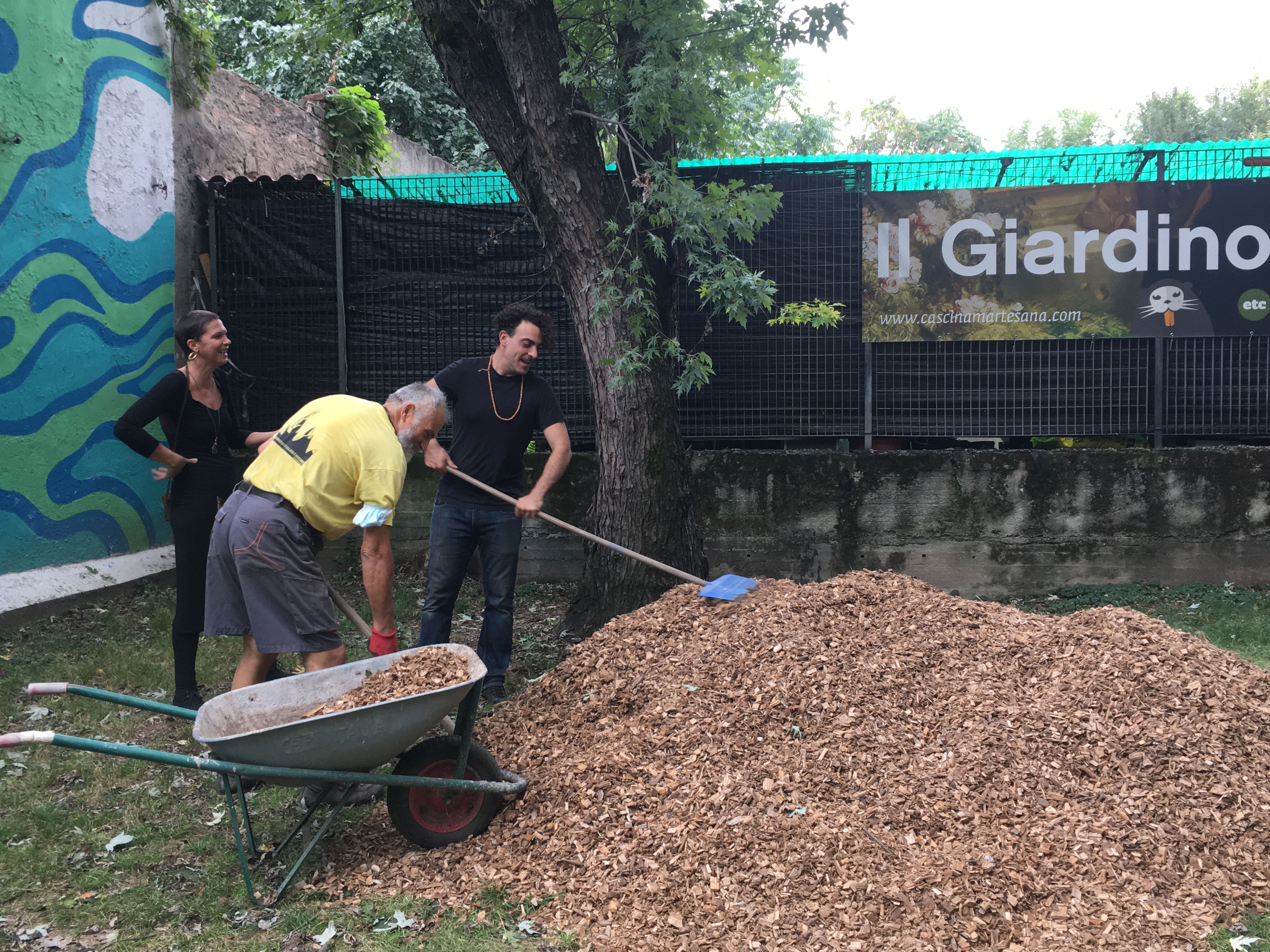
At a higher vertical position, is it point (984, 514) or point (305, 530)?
point (305, 530)

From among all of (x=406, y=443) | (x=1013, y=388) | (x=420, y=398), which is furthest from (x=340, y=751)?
(x=1013, y=388)

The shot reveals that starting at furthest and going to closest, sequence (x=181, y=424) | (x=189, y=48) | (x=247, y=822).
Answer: (x=189, y=48) < (x=181, y=424) < (x=247, y=822)

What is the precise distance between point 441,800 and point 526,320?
98.4 inches

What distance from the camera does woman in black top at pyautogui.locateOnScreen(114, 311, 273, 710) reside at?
4.75 meters

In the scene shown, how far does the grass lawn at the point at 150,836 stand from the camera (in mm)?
3004

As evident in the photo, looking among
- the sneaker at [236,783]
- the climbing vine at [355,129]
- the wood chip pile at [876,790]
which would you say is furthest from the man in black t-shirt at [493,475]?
the climbing vine at [355,129]

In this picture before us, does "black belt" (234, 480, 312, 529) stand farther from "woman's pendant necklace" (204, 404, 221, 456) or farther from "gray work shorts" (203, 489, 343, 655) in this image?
"woman's pendant necklace" (204, 404, 221, 456)

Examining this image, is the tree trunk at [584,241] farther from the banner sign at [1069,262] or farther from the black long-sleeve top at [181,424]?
the banner sign at [1069,262]

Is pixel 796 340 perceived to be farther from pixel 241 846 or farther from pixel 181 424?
pixel 241 846

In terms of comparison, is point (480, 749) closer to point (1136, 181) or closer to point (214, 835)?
point (214, 835)

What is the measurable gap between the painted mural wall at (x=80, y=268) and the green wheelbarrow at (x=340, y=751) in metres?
3.82

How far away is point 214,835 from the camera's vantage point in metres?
3.71

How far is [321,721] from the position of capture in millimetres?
2992

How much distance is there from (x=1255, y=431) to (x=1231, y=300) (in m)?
1.03
